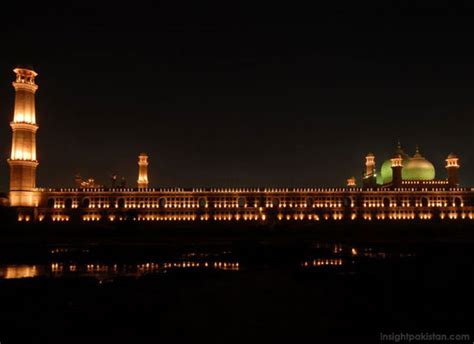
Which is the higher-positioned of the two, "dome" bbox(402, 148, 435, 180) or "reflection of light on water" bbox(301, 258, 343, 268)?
"dome" bbox(402, 148, 435, 180)

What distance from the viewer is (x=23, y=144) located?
70000 mm

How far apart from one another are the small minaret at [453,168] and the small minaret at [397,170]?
9882 millimetres

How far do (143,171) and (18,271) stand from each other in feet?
199

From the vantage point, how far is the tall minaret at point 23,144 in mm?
69812

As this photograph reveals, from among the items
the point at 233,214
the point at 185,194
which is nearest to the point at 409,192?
the point at 233,214

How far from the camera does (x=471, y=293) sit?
1972 cm

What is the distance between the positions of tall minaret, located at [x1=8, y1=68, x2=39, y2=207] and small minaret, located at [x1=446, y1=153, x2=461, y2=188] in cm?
7637

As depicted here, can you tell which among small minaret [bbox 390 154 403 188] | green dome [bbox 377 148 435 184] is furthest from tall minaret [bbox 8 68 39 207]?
green dome [bbox 377 148 435 184]

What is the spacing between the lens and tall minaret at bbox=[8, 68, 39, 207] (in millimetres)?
69812

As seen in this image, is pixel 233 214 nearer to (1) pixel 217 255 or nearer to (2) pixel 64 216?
(2) pixel 64 216

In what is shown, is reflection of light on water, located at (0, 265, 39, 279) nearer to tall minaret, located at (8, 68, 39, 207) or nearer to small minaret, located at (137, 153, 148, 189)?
tall minaret, located at (8, 68, 39, 207)

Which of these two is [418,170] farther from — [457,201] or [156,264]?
[156,264]

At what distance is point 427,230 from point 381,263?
135 ft

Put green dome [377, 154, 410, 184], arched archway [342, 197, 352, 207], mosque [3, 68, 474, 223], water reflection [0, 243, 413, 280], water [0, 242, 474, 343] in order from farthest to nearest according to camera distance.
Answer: green dome [377, 154, 410, 184] < arched archway [342, 197, 352, 207] < mosque [3, 68, 474, 223] < water reflection [0, 243, 413, 280] < water [0, 242, 474, 343]
